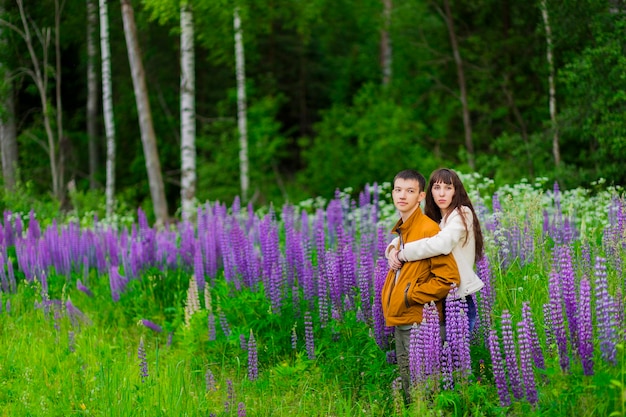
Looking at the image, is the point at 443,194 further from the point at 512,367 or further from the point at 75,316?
the point at 75,316

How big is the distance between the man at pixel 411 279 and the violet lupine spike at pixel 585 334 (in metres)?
0.77

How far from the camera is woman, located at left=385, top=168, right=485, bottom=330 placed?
14.2ft

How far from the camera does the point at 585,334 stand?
383cm

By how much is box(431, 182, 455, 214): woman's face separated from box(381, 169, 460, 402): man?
0.15 metres

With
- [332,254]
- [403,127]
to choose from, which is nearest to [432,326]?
[332,254]

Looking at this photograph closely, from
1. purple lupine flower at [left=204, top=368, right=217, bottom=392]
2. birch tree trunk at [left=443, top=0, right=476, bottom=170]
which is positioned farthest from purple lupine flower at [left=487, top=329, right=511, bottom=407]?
birch tree trunk at [left=443, top=0, right=476, bottom=170]

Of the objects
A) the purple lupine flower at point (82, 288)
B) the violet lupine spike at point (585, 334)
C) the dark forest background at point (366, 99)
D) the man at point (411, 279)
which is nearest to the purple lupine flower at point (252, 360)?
the man at point (411, 279)

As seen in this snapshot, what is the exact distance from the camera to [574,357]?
3945mm

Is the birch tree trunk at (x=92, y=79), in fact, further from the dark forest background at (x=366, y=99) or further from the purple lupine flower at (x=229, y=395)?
the purple lupine flower at (x=229, y=395)

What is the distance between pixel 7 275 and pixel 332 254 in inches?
173

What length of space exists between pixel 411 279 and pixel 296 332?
5.35ft

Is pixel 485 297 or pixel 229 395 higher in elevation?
pixel 485 297

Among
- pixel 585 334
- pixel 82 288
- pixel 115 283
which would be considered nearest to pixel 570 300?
pixel 585 334

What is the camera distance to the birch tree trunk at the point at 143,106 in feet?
45.2
